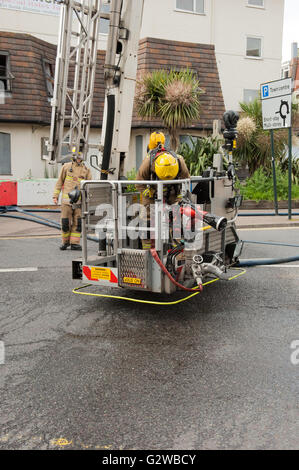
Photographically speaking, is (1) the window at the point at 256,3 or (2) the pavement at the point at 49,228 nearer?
(2) the pavement at the point at 49,228

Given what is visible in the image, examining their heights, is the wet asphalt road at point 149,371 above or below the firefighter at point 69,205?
below

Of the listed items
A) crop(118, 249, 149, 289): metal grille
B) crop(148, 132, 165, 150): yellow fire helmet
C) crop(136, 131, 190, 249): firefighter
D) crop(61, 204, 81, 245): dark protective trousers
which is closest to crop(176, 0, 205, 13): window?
crop(61, 204, 81, 245): dark protective trousers

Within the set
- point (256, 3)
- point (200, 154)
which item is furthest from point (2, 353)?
point (256, 3)

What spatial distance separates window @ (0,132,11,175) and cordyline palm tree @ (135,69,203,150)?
5.32m

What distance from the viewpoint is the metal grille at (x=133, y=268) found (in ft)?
16.1

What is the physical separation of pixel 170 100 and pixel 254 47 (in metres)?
10.3

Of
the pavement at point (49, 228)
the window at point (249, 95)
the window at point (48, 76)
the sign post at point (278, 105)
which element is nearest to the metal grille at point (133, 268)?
the pavement at point (49, 228)

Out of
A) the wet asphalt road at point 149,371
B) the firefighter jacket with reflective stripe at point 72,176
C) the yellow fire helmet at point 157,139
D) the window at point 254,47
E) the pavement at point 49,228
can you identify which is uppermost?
the window at point 254,47

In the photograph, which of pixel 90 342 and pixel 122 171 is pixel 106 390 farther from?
pixel 122 171

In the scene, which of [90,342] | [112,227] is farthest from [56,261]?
[90,342]

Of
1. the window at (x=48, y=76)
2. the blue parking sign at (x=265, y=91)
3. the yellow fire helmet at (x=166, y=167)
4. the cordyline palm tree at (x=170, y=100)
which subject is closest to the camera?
the yellow fire helmet at (x=166, y=167)

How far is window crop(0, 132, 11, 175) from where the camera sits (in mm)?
18703

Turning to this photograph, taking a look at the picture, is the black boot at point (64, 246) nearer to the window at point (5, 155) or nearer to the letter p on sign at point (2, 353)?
the letter p on sign at point (2, 353)

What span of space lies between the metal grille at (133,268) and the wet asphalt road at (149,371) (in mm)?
395
